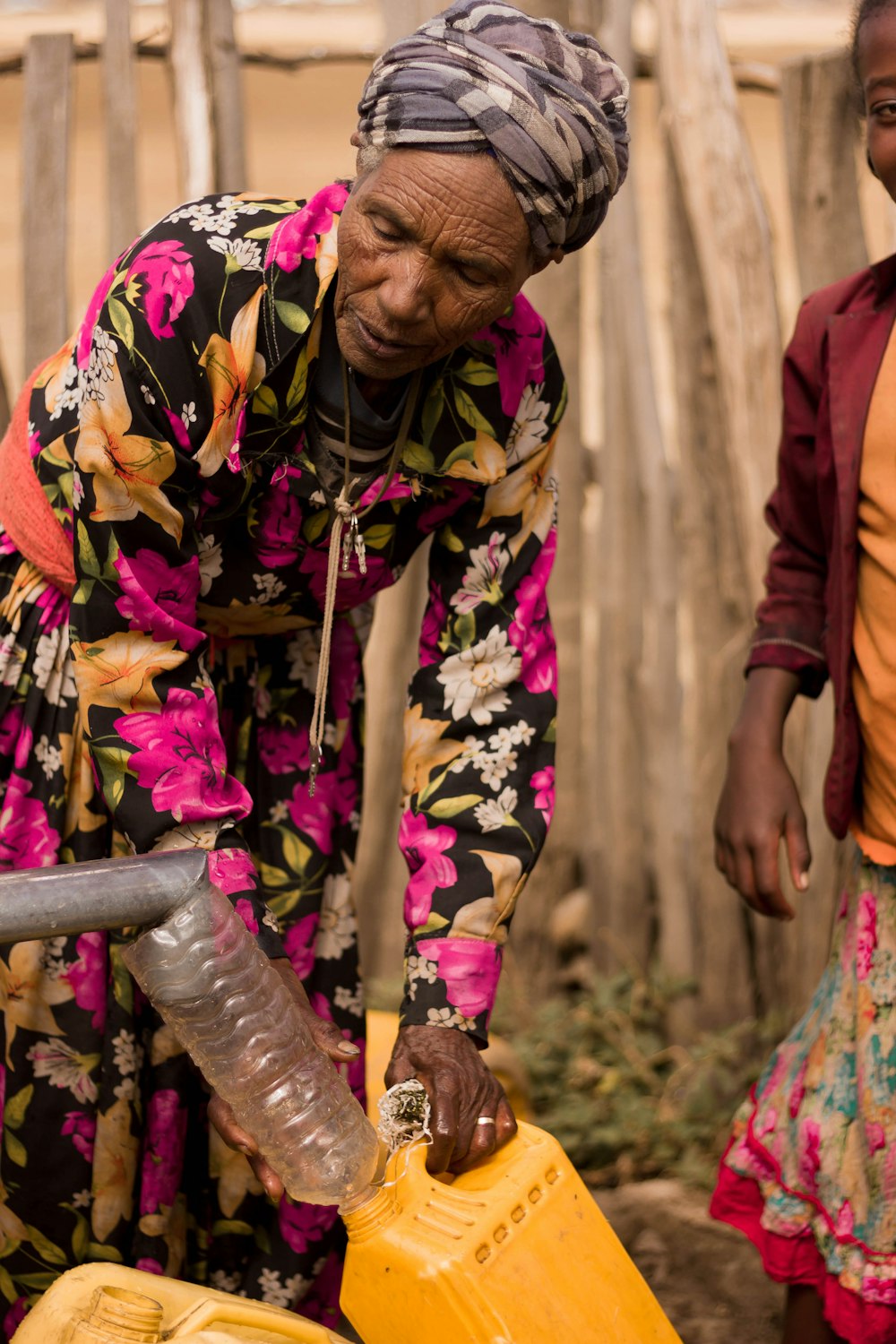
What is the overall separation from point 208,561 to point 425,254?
0.49 meters

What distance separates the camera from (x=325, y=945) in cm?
213

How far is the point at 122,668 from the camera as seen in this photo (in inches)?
66.4

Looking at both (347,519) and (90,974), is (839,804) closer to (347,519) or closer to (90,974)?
(347,519)

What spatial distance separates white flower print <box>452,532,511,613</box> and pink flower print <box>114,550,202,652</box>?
1.18ft

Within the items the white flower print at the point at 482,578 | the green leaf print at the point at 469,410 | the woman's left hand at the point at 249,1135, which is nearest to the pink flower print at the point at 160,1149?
the woman's left hand at the point at 249,1135

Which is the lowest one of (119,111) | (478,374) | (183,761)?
(183,761)

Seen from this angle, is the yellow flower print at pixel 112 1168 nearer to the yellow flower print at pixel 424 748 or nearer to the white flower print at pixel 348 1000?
the white flower print at pixel 348 1000

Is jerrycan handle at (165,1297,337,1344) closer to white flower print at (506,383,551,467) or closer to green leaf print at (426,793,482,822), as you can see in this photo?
green leaf print at (426,793,482,822)

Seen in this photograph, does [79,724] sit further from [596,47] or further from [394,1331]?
[596,47]

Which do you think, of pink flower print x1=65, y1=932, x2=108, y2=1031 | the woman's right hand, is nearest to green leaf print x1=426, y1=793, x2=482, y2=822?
pink flower print x1=65, y1=932, x2=108, y2=1031

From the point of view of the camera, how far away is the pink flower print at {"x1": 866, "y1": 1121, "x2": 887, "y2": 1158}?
208 cm

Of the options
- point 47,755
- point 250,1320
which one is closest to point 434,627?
point 47,755

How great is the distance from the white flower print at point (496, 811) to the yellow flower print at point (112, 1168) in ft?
1.99

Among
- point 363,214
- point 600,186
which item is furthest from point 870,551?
point 363,214
